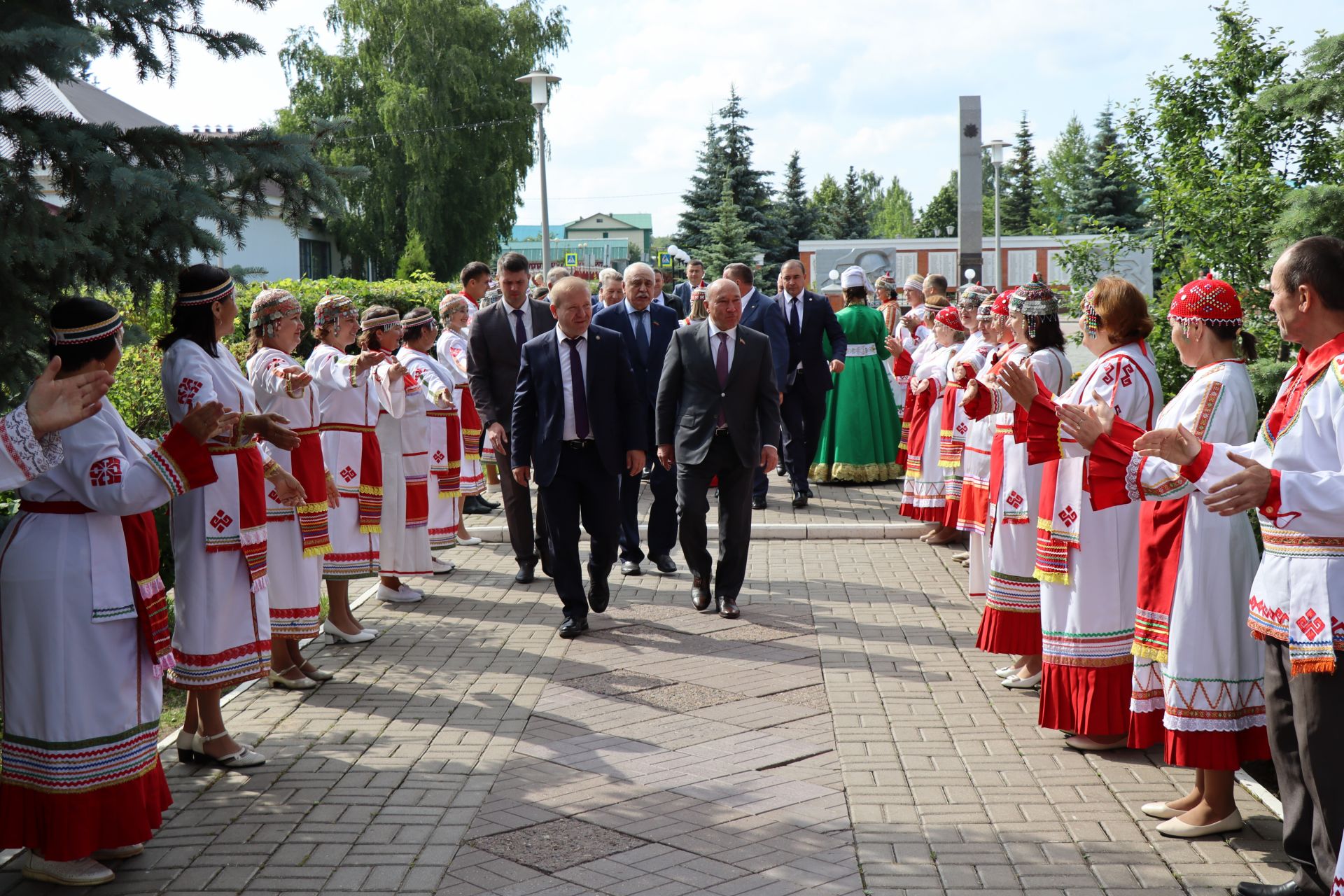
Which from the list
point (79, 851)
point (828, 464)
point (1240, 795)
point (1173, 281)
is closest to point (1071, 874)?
point (1240, 795)

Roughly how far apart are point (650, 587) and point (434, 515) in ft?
5.80

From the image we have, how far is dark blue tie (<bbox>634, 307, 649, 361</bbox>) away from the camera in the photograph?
436 inches

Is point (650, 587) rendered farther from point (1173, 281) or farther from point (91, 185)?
point (91, 185)

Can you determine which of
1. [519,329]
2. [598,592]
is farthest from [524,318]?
[598,592]

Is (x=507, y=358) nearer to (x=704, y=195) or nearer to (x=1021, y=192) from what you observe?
(x=704, y=195)

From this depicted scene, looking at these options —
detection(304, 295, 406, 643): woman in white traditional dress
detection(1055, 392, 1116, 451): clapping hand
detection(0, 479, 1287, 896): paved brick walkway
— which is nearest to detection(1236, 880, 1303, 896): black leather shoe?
Answer: detection(0, 479, 1287, 896): paved brick walkway

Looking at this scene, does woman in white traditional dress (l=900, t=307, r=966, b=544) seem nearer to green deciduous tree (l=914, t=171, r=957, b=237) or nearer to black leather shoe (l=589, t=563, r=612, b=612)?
black leather shoe (l=589, t=563, r=612, b=612)

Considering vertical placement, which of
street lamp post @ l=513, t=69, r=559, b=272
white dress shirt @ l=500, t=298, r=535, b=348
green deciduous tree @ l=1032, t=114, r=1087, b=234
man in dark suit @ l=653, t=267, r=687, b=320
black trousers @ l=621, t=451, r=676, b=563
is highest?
green deciduous tree @ l=1032, t=114, r=1087, b=234

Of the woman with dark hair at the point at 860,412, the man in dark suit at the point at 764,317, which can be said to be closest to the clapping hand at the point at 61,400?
the man in dark suit at the point at 764,317

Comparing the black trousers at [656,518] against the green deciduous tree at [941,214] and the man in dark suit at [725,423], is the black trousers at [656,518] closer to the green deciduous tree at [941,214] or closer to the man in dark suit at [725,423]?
the man in dark suit at [725,423]

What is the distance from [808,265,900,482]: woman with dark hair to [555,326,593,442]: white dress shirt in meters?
6.17

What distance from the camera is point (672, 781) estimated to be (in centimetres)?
555

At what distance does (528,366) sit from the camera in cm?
830

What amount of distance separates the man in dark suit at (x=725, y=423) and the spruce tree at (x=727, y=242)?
3447cm
